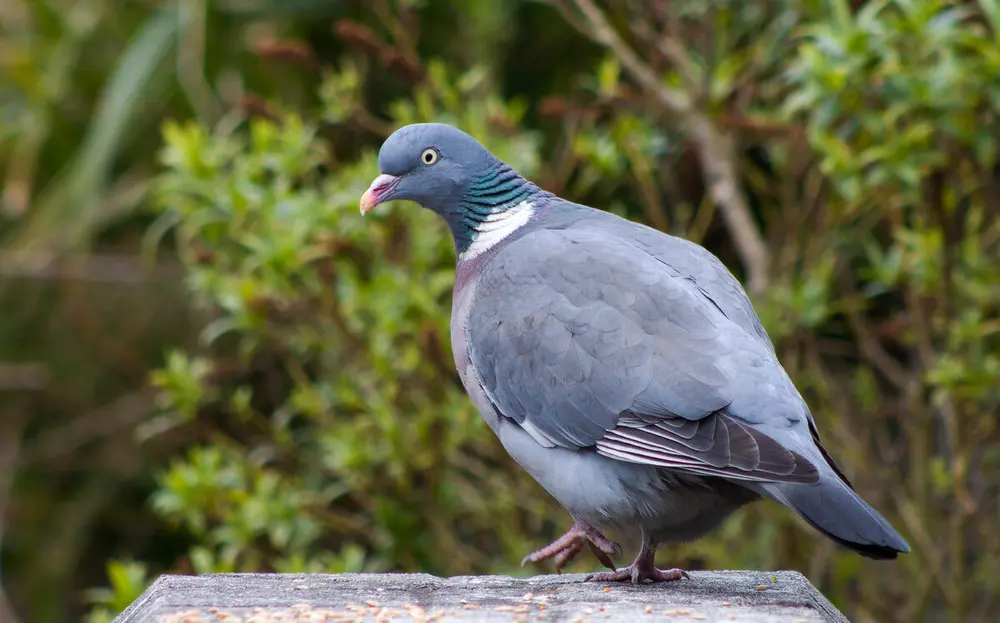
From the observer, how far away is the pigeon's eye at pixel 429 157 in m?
3.61

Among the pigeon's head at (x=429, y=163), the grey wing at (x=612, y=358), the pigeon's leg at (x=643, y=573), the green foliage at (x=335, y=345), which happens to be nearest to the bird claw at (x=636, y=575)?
the pigeon's leg at (x=643, y=573)

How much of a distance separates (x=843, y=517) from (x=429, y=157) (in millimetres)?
1603

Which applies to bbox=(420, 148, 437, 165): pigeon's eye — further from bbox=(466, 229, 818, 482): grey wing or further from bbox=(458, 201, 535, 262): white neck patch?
bbox=(466, 229, 818, 482): grey wing

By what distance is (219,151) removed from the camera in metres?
4.40

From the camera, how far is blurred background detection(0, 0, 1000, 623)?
412 cm

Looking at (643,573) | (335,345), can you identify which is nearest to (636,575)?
(643,573)

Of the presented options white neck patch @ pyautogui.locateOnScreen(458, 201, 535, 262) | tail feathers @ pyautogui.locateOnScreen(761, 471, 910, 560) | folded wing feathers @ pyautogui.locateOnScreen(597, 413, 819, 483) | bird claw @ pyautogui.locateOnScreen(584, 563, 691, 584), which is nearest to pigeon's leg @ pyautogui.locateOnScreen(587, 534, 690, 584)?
bird claw @ pyautogui.locateOnScreen(584, 563, 691, 584)

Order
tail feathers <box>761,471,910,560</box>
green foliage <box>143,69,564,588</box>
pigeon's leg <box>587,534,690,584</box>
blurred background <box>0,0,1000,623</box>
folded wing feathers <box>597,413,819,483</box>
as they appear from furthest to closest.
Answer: green foliage <box>143,69,564,588</box> → blurred background <box>0,0,1000,623</box> → pigeon's leg <box>587,534,690,584</box> → folded wing feathers <box>597,413,819,483</box> → tail feathers <box>761,471,910,560</box>

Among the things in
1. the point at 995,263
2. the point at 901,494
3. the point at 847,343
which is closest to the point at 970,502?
the point at 901,494

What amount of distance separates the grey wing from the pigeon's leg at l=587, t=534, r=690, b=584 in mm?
274

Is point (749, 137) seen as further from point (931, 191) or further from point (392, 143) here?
point (392, 143)

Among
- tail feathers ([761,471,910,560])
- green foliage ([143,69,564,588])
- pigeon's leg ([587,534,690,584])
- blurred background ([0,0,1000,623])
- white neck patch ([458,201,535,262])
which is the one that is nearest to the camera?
tail feathers ([761,471,910,560])

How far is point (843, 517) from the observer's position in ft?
8.32

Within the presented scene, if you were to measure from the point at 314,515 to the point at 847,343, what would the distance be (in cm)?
224
